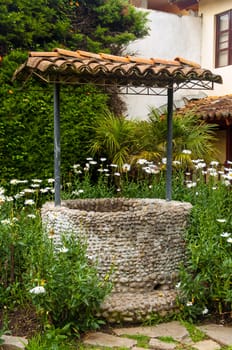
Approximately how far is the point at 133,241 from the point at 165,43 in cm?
783

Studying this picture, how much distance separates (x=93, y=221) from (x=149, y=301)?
95 centimetres

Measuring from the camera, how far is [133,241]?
450 centimetres

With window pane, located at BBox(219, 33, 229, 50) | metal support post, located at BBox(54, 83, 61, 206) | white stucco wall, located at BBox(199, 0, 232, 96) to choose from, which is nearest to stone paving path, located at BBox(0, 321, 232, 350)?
metal support post, located at BBox(54, 83, 61, 206)

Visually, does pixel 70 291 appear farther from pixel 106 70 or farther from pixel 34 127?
pixel 34 127

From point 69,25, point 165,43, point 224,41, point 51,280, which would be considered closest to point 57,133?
point 51,280

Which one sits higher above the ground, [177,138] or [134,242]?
[177,138]

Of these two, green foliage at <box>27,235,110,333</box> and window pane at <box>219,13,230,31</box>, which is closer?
green foliage at <box>27,235,110,333</box>

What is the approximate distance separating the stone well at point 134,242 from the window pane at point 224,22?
8.19 m

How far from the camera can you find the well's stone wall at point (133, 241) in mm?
4430

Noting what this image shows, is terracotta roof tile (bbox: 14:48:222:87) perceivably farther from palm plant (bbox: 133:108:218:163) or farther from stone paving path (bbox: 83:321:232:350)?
palm plant (bbox: 133:108:218:163)

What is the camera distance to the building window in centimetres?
1123

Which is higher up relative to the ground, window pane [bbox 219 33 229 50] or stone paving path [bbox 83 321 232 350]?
window pane [bbox 219 33 229 50]

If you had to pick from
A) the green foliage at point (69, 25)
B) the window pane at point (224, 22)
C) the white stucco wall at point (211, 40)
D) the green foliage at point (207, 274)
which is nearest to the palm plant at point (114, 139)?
the green foliage at point (69, 25)

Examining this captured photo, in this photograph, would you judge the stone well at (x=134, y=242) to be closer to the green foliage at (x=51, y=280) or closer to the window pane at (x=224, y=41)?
the green foliage at (x=51, y=280)
